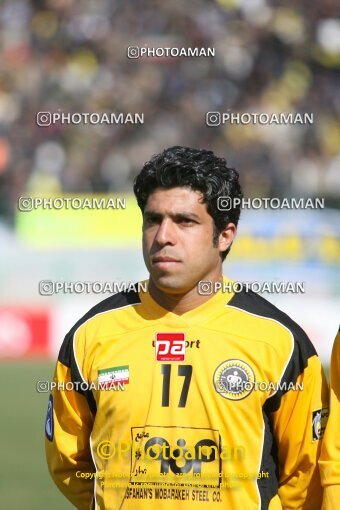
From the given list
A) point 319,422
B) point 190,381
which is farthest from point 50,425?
point 319,422

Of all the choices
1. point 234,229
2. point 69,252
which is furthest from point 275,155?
point 234,229

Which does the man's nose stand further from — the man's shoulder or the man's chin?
the man's shoulder

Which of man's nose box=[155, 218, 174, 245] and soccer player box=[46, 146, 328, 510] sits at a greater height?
man's nose box=[155, 218, 174, 245]

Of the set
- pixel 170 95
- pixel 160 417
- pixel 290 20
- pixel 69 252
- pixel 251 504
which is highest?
pixel 290 20

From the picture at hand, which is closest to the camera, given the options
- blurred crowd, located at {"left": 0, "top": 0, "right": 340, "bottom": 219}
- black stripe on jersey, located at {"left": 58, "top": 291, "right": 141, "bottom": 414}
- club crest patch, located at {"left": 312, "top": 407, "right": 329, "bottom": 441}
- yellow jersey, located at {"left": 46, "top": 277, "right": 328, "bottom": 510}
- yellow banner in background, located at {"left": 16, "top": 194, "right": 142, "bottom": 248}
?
yellow jersey, located at {"left": 46, "top": 277, "right": 328, "bottom": 510}

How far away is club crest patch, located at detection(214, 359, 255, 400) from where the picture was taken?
344cm

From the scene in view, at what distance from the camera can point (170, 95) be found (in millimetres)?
15219

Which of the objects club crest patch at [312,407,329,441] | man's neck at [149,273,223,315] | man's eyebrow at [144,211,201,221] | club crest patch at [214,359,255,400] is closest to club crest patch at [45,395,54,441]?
man's neck at [149,273,223,315]

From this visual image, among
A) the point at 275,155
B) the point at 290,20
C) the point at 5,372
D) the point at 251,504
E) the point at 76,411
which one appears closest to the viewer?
the point at 251,504

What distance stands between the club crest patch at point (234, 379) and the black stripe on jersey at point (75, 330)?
17.9 inches

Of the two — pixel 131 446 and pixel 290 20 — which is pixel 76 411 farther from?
pixel 290 20

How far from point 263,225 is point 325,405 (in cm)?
920

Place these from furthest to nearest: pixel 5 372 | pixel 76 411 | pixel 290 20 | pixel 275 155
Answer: pixel 290 20
pixel 275 155
pixel 5 372
pixel 76 411

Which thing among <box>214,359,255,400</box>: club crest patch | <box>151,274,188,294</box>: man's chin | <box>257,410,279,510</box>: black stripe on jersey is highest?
<box>151,274,188,294</box>: man's chin
